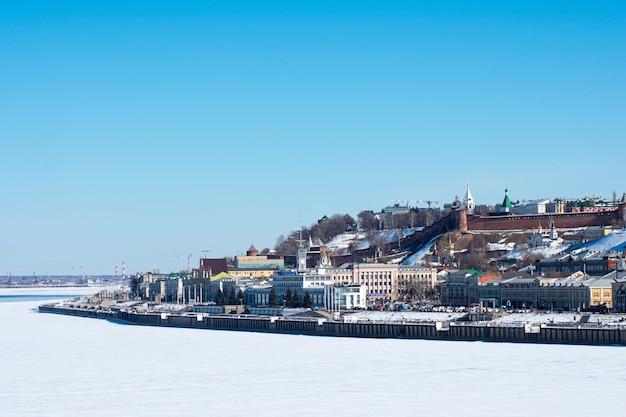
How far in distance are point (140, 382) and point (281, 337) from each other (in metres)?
29.9

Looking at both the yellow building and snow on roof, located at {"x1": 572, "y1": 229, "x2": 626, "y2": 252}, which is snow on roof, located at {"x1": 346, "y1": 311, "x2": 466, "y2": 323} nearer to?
the yellow building

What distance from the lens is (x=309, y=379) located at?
44375 mm

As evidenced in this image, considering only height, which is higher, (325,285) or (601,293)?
(325,285)

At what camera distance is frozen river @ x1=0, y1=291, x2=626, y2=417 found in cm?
3659

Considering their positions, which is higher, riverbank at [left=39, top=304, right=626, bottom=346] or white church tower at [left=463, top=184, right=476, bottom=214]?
white church tower at [left=463, top=184, right=476, bottom=214]

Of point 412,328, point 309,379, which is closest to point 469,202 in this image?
point 412,328

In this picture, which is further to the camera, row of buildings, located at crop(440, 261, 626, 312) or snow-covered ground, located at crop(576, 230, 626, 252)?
snow-covered ground, located at crop(576, 230, 626, 252)

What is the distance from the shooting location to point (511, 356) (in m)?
52.8

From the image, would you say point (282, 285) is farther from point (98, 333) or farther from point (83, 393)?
point (83, 393)

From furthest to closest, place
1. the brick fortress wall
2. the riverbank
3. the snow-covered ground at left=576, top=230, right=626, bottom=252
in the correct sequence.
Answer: the brick fortress wall, the snow-covered ground at left=576, top=230, right=626, bottom=252, the riverbank

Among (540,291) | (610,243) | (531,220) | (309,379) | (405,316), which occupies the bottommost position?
(309,379)

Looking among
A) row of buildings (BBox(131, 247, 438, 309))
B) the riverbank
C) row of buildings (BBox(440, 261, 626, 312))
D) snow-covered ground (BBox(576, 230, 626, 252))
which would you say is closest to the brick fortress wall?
snow-covered ground (BBox(576, 230, 626, 252))

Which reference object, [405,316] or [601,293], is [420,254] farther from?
[405,316]

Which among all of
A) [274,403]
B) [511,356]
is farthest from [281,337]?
[274,403]
